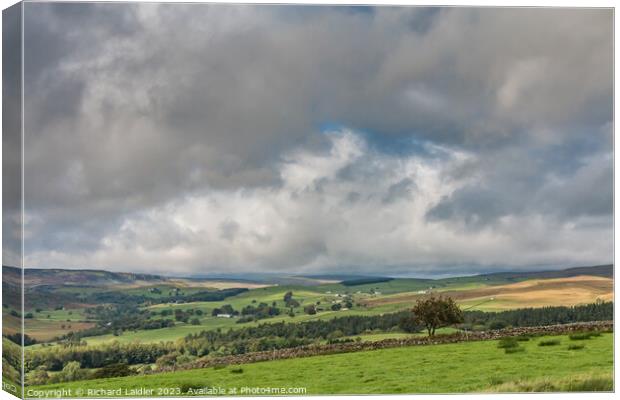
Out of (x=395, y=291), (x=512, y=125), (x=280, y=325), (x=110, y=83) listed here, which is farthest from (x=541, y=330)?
(x=110, y=83)

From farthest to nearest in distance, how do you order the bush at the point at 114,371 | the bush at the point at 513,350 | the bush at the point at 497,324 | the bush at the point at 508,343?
the bush at the point at 497,324, the bush at the point at 508,343, the bush at the point at 513,350, the bush at the point at 114,371

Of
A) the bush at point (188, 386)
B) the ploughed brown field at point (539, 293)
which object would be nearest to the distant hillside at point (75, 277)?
the bush at point (188, 386)

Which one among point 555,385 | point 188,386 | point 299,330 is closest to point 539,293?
point 555,385

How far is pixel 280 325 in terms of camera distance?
21.1m

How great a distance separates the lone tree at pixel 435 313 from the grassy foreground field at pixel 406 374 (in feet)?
2.30

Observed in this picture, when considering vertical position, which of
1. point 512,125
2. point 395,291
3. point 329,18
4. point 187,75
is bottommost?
point 395,291

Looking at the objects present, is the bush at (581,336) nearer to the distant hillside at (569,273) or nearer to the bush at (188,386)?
the distant hillside at (569,273)

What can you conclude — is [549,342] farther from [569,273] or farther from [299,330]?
[299,330]

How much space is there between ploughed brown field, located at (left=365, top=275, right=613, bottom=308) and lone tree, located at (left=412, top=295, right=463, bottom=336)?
0.23 meters

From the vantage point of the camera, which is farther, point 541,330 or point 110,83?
point 541,330

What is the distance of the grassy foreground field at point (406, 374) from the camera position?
771 inches

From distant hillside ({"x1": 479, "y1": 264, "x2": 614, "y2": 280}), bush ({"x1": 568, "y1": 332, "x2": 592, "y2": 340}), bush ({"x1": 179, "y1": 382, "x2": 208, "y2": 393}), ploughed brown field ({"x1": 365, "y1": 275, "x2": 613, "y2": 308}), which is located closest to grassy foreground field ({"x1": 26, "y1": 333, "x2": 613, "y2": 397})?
bush ({"x1": 179, "y1": 382, "x2": 208, "y2": 393})

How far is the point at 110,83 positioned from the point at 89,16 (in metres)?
1.61

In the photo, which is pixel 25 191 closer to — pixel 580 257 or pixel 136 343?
pixel 136 343
